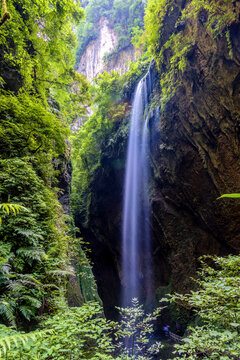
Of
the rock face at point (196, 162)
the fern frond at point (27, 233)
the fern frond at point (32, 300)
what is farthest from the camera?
the rock face at point (196, 162)

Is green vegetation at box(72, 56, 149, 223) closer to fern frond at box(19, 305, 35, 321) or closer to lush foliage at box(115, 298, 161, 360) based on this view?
lush foliage at box(115, 298, 161, 360)

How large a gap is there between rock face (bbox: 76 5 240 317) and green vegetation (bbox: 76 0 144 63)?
21.3 m

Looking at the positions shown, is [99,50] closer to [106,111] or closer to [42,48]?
[106,111]

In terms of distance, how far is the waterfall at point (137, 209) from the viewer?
11.2 metres

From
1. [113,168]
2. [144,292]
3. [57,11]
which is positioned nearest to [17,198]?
[57,11]

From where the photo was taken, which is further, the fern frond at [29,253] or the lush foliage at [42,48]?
the lush foliage at [42,48]

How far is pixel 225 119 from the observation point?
6207 millimetres

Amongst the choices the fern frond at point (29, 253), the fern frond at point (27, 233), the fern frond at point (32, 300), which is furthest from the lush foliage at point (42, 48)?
the fern frond at point (32, 300)

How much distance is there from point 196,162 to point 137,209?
19.3 ft

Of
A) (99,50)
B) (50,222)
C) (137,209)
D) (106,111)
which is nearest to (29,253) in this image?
(50,222)

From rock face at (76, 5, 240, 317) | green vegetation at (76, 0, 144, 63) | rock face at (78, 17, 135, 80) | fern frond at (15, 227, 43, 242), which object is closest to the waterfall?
rock face at (76, 5, 240, 317)

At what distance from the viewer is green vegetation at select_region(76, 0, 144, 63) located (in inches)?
1021

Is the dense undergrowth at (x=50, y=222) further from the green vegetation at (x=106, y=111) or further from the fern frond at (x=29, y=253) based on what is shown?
the green vegetation at (x=106, y=111)

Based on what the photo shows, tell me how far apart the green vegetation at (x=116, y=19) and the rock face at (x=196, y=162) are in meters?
21.3
